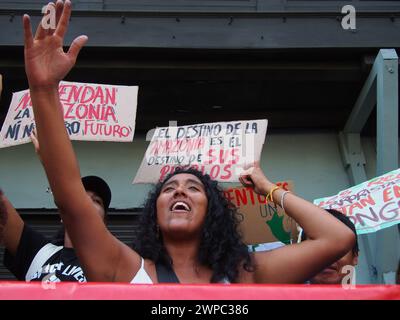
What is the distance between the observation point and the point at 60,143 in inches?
81.8

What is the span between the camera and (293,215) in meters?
2.51

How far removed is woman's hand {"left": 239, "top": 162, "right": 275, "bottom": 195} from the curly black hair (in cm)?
13

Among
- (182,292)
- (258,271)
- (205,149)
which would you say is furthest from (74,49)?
(205,149)

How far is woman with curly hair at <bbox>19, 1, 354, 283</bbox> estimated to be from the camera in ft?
6.79

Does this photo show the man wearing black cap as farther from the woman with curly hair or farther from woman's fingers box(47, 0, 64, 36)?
woman's fingers box(47, 0, 64, 36)

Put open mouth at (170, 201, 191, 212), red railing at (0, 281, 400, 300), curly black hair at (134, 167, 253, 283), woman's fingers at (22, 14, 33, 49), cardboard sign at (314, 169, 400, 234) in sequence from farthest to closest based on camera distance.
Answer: cardboard sign at (314, 169, 400, 234), open mouth at (170, 201, 191, 212), curly black hair at (134, 167, 253, 283), woman's fingers at (22, 14, 33, 49), red railing at (0, 281, 400, 300)

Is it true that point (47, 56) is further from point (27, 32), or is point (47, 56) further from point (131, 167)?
point (131, 167)

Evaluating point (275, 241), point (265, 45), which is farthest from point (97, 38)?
point (275, 241)

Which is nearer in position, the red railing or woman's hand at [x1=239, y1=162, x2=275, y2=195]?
the red railing

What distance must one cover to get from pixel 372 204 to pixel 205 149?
3.30ft

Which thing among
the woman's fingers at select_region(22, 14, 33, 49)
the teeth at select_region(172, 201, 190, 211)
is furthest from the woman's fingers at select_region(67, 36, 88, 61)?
the teeth at select_region(172, 201, 190, 211)

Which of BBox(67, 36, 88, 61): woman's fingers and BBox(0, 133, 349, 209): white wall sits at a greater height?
BBox(67, 36, 88, 61): woman's fingers

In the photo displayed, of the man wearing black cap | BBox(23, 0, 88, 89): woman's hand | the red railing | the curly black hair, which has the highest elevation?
BBox(23, 0, 88, 89): woman's hand

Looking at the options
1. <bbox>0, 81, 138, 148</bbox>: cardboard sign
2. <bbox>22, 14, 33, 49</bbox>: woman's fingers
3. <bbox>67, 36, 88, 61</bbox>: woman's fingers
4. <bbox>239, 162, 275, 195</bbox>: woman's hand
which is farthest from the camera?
<bbox>0, 81, 138, 148</bbox>: cardboard sign
